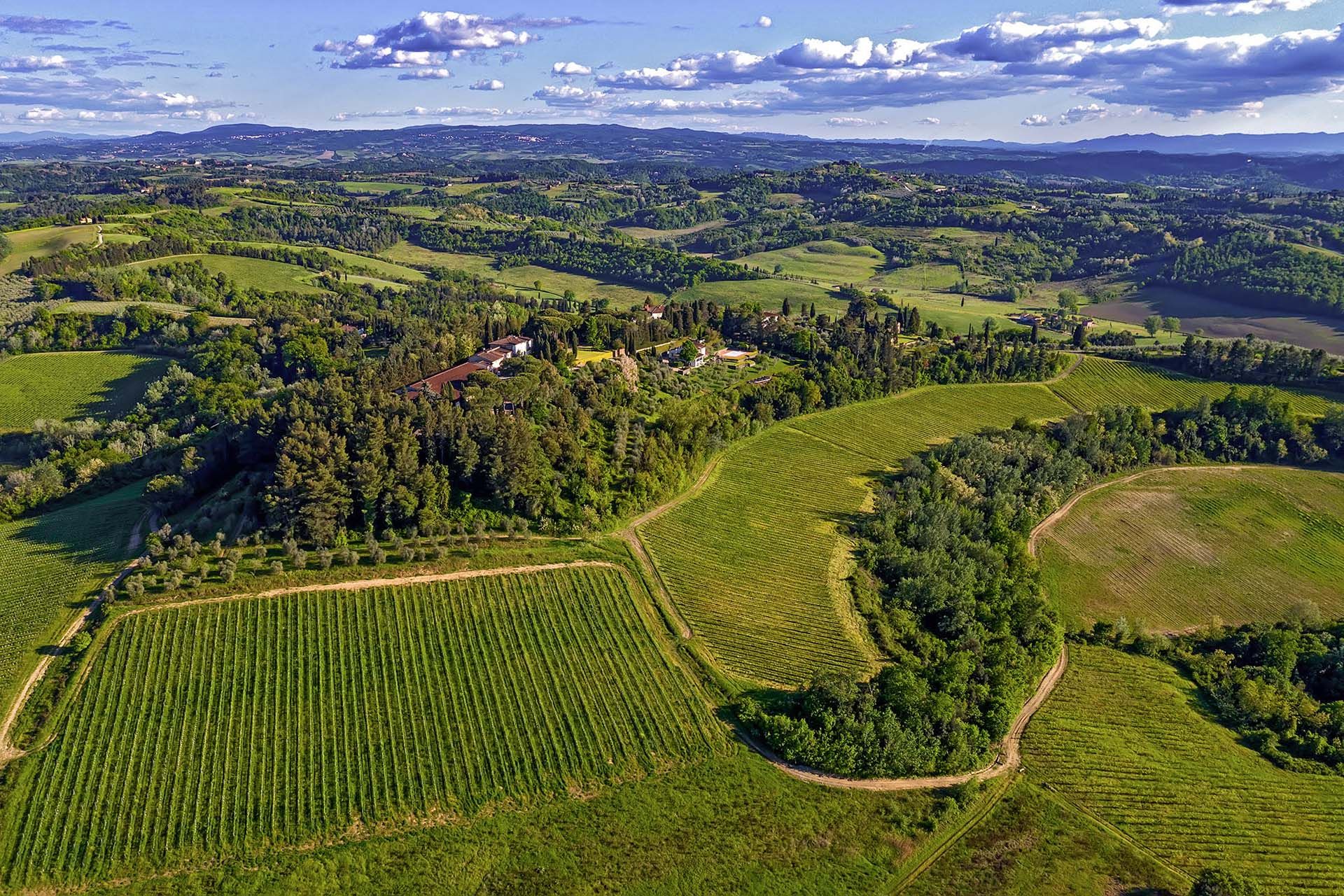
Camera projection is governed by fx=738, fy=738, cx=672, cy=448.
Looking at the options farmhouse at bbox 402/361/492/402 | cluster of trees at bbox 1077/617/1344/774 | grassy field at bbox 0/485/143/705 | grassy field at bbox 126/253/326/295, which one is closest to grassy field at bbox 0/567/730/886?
grassy field at bbox 0/485/143/705

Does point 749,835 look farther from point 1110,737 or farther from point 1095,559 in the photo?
point 1095,559

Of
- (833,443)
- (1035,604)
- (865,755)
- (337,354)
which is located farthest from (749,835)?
(337,354)

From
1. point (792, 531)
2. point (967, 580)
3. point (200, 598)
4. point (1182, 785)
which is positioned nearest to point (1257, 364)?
point (967, 580)

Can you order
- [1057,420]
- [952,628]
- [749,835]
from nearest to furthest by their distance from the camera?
[749,835] < [952,628] < [1057,420]

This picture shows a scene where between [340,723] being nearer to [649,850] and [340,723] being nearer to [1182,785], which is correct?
[649,850]

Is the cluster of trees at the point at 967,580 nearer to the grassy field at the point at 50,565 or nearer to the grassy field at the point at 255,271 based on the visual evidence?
the grassy field at the point at 50,565

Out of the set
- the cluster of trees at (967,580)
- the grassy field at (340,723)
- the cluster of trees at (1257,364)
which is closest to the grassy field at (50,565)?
the grassy field at (340,723)

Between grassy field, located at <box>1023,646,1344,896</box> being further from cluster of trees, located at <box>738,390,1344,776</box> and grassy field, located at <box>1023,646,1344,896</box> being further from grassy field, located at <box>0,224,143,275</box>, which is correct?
grassy field, located at <box>0,224,143,275</box>

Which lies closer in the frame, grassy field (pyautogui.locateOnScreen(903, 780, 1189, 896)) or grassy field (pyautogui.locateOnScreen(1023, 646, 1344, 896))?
grassy field (pyautogui.locateOnScreen(903, 780, 1189, 896))
